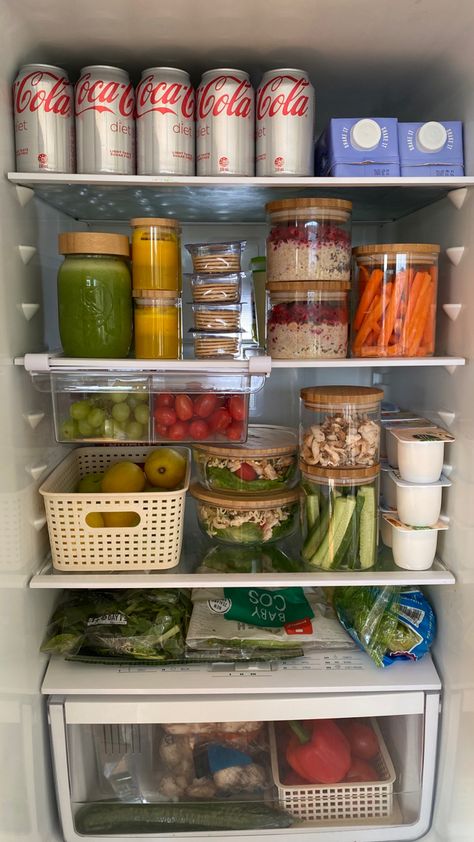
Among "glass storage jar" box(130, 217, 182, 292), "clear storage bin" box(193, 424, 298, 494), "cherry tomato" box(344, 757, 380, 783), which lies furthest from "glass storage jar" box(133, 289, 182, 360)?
"cherry tomato" box(344, 757, 380, 783)

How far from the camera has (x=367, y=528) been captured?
53.2 inches

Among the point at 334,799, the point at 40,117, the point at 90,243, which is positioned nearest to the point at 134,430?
the point at 90,243

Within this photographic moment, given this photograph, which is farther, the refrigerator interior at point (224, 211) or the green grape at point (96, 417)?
the green grape at point (96, 417)

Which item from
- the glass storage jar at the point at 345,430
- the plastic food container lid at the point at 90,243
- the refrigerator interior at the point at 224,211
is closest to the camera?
the refrigerator interior at the point at 224,211

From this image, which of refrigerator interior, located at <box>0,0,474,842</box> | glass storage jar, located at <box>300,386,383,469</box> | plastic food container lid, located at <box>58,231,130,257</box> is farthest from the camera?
glass storage jar, located at <box>300,386,383,469</box>

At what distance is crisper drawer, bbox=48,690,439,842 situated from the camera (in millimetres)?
1339

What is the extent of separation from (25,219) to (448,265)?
2.75 ft

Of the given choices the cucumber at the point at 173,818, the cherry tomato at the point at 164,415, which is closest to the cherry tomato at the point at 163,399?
the cherry tomato at the point at 164,415

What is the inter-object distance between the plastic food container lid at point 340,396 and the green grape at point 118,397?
1.21 ft

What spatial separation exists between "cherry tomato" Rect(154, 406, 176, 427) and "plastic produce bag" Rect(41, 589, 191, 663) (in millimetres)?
436

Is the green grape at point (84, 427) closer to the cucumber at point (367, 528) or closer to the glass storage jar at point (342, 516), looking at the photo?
the glass storage jar at point (342, 516)

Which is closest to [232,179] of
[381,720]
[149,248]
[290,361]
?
[149,248]

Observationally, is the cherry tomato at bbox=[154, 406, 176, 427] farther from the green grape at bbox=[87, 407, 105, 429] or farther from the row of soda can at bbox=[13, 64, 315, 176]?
the row of soda can at bbox=[13, 64, 315, 176]

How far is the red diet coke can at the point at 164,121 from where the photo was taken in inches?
46.6
